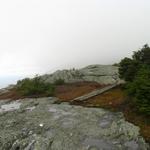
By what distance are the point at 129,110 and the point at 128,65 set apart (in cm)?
1272

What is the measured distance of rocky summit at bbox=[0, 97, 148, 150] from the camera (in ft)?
72.0

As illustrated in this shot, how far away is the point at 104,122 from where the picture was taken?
26.9 m

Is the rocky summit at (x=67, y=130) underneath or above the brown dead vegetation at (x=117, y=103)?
underneath

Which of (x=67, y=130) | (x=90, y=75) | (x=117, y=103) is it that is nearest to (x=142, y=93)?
(x=117, y=103)

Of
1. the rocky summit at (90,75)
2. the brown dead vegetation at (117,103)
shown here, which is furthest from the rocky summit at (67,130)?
the rocky summit at (90,75)

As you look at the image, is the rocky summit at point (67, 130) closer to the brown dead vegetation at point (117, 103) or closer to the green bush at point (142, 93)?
the brown dead vegetation at point (117, 103)

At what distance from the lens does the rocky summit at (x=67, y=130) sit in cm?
2195

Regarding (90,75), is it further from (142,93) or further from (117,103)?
(142,93)

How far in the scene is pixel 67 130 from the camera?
82.0 ft

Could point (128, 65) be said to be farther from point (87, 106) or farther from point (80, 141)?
point (80, 141)

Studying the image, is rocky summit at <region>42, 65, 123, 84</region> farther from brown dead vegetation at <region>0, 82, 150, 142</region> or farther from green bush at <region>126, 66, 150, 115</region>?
green bush at <region>126, 66, 150, 115</region>

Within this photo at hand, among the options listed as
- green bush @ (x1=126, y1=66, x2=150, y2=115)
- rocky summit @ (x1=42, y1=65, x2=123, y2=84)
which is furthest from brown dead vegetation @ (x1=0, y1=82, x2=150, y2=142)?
rocky summit @ (x1=42, y1=65, x2=123, y2=84)

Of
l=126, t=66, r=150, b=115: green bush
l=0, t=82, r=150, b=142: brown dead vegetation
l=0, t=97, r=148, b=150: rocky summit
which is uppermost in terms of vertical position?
l=126, t=66, r=150, b=115: green bush

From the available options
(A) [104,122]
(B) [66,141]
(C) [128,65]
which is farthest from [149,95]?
Answer: (C) [128,65]
